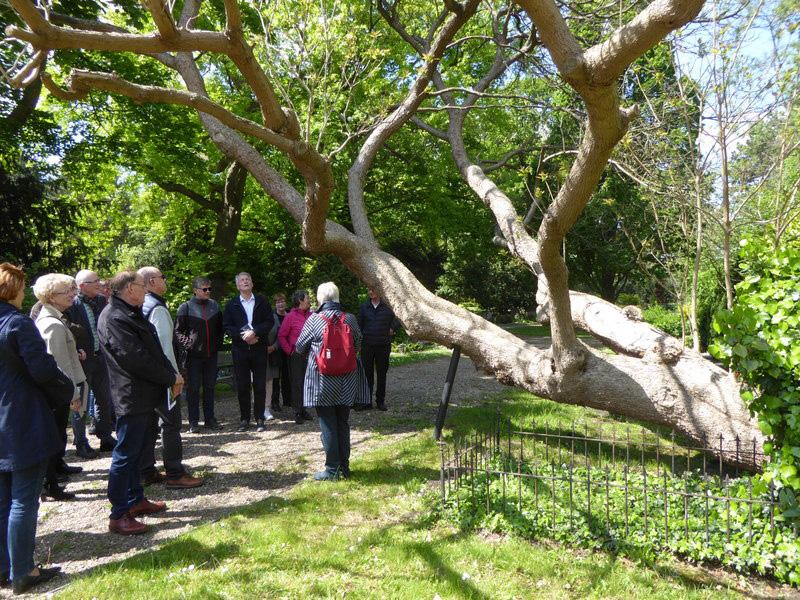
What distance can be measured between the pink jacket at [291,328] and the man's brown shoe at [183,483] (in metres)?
3.02

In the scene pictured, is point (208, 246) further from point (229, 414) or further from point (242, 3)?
point (229, 414)

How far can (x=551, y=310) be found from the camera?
16.8 feet

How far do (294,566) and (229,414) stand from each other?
5.48 metres

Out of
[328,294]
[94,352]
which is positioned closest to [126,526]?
[328,294]

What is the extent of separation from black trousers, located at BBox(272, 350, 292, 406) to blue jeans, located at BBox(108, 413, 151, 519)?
4338 mm

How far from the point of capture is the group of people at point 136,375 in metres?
3.56

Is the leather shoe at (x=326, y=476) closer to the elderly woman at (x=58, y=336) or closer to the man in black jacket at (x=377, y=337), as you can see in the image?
the elderly woman at (x=58, y=336)

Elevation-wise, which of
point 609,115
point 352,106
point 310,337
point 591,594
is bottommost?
point 591,594

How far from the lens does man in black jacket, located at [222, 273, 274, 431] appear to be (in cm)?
763

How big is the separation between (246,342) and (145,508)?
3040 millimetres

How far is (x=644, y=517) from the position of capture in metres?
4.13

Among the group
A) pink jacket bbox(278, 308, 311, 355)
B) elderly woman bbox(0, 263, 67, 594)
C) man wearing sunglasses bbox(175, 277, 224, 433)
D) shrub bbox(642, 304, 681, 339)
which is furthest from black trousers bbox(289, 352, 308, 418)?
shrub bbox(642, 304, 681, 339)

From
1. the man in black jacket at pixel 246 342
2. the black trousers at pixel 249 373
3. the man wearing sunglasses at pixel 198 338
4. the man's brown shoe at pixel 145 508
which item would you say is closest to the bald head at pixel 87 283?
the man wearing sunglasses at pixel 198 338

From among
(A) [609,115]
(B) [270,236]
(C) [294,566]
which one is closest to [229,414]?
(C) [294,566]
